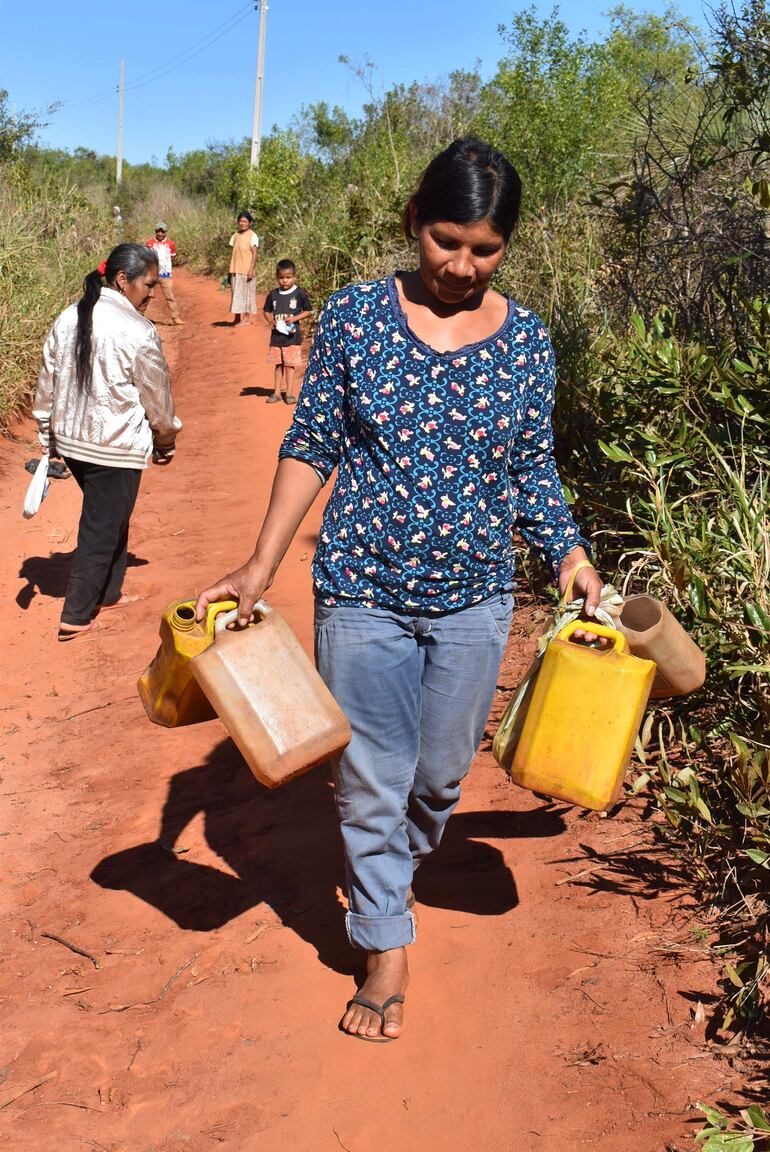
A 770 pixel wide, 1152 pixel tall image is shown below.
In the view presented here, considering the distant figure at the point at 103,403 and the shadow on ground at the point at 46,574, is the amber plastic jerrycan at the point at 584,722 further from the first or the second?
the shadow on ground at the point at 46,574

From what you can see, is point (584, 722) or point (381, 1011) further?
point (381, 1011)

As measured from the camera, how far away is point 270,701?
2.27 meters

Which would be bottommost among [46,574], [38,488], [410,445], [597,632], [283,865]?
[46,574]

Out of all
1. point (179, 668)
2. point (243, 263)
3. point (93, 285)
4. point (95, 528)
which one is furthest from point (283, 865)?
point (243, 263)

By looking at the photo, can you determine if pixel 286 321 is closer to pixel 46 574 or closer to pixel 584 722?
pixel 46 574

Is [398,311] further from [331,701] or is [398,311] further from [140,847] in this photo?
[140,847]

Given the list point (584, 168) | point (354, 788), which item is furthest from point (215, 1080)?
point (584, 168)

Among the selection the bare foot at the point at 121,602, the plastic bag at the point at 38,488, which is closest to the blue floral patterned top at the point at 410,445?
the plastic bag at the point at 38,488

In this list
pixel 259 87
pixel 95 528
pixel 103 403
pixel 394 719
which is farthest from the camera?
pixel 259 87

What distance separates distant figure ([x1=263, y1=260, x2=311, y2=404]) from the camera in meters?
10.7

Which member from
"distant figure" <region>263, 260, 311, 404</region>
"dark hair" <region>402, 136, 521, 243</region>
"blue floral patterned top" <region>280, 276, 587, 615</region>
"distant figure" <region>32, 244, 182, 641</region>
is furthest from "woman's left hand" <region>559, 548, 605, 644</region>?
"distant figure" <region>263, 260, 311, 404</region>

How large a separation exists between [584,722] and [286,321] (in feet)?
29.4

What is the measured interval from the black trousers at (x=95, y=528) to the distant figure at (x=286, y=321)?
550 centimetres

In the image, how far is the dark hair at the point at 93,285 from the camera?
5.21 meters
